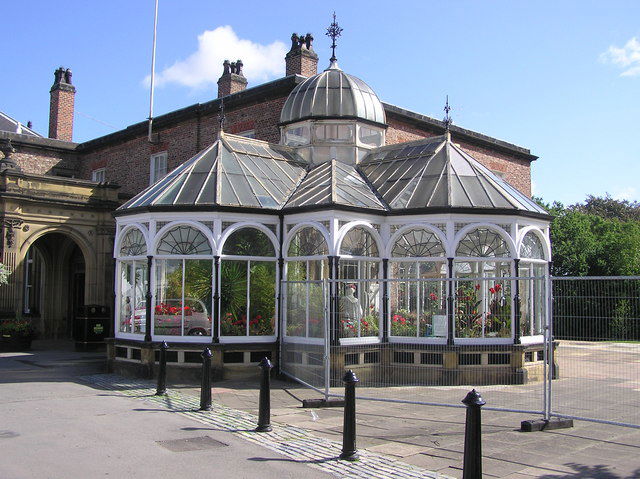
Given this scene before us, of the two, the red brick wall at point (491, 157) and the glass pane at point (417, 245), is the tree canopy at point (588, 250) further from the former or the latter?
the glass pane at point (417, 245)

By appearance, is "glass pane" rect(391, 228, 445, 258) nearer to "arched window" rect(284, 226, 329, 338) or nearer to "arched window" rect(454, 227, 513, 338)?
"arched window" rect(454, 227, 513, 338)

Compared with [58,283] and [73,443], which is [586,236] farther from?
[73,443]

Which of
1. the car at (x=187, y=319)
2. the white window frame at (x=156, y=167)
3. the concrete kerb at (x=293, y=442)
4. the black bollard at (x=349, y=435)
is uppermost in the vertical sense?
the white window frame at (x=156, y=167)

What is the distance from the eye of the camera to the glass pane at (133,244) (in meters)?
14.7

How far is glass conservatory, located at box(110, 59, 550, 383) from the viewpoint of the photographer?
13.5 meters

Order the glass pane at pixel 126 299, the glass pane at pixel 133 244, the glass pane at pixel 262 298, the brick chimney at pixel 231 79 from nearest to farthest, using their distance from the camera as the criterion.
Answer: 1. the glass pane at pixel 262 298
2. the glass pane at pixel 133 244
3. the glass pane at pixel 126 299
4. the brick chimney at pixel 231 79

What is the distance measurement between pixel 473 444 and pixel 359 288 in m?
8.42

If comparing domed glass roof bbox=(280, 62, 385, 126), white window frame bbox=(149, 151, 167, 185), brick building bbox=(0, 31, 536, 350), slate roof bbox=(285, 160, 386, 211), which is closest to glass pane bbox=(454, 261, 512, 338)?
slate roof bbox=(285, 160, 386, 211)

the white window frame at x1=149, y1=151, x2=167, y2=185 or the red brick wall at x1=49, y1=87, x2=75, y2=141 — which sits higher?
the red brick wall at x1=49, y1=87, x2=75, y2=141

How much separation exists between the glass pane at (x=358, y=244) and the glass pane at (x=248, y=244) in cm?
170

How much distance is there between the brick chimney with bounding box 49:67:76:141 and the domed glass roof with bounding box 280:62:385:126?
16696mm

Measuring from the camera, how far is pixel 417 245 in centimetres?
1433

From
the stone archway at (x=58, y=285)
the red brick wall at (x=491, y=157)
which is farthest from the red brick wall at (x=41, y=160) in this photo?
the red brick wall at (x=491, y=157)

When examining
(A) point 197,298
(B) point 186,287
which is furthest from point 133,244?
(A) point 197,298
